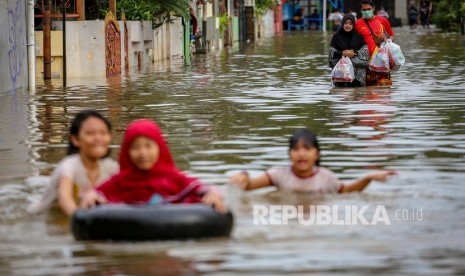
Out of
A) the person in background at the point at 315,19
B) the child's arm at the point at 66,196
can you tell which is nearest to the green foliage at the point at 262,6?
the person in background at the point at 315,19

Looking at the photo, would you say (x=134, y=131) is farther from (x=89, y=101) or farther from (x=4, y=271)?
(x=89, y=101)

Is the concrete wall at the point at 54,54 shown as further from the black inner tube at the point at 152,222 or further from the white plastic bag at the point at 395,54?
the black inner tube at the point at 152,222

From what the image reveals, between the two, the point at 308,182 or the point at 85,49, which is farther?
the point at 85,49

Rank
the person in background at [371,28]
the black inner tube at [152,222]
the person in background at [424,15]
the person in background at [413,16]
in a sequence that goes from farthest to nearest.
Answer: the person in background at [424,15] < the person in background at [413,16] < the person in background at [371,28] < the black inner tube at [152,222]

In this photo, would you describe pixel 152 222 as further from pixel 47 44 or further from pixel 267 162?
pixel 47 44

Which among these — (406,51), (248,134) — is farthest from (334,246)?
(406,51)

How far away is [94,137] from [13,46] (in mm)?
17339

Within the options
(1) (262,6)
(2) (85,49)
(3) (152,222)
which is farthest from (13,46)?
(1) (262,6)

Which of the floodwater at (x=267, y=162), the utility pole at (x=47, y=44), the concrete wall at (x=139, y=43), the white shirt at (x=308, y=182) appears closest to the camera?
the floodwater at (x=267, y=162)

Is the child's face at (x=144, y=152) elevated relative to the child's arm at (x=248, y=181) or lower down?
elevated

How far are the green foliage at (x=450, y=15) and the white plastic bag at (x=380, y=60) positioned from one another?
4406 cm

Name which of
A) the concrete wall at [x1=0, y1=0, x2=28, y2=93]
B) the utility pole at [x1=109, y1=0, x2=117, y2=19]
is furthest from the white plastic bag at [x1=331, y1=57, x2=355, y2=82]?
the utility pole at [x1=109, y1=0, x2=117, y2=19]

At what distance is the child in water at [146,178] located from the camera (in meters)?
9.84

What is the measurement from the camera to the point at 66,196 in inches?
405
